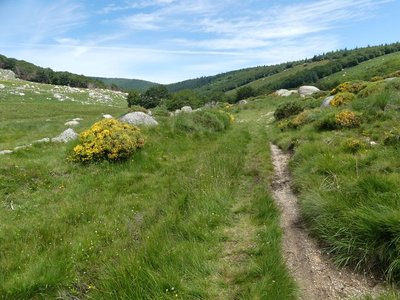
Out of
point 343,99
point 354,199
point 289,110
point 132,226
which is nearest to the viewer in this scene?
point 354,199

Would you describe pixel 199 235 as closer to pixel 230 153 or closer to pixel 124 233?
pixel 124 233

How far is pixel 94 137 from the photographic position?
14.0 metres

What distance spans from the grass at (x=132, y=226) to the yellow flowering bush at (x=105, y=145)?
0.43m

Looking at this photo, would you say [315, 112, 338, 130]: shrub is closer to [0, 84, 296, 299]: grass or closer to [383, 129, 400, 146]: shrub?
[0, 84, 296, 299]: grass

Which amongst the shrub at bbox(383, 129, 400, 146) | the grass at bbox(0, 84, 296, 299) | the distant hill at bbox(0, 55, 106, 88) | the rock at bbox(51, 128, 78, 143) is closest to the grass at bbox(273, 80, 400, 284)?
the shrub at bbox(383, 129, 400, 146)

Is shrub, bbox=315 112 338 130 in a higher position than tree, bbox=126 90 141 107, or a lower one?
lower

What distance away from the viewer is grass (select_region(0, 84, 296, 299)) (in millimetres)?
5142

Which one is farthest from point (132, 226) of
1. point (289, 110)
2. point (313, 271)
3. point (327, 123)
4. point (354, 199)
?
point (289, 110)

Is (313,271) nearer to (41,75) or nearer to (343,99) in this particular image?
(343,99)

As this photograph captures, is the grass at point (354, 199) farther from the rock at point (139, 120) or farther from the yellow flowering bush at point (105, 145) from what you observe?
the rock at point (139, 120)

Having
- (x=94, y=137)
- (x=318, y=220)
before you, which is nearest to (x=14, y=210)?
(x=94, y=137)

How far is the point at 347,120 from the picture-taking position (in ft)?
46.1

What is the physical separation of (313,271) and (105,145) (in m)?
9.97

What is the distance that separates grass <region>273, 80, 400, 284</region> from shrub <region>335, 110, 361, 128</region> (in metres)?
2.12
